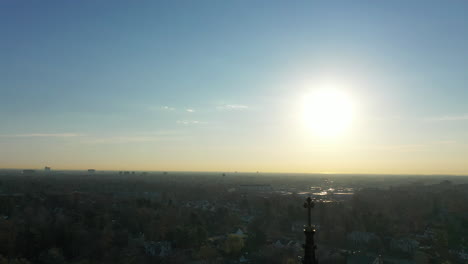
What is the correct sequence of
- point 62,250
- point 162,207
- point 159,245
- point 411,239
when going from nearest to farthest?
1. point 62,250
2. point 159,245
3. point 411,239
4. point 162,207

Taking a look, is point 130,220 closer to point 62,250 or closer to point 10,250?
point 62,250

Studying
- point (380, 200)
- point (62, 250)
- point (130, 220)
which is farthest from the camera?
point (380, 200)

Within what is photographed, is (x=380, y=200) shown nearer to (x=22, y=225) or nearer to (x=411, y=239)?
(x=411, y=239)

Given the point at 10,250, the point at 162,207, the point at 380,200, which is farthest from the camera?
the point at 380,200

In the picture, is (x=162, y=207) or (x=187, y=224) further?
(x=162, y=207)

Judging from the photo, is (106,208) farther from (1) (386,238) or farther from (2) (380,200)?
(2) (380,200)

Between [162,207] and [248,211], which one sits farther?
[248,211]

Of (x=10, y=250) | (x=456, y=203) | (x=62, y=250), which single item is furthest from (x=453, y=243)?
(x=10, y=250)

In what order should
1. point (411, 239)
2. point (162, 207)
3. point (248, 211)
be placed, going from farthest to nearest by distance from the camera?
point (248, 211) → point (162, 207) → point (411, 239)

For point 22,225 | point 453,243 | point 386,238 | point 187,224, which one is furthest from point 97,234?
point 453,243
